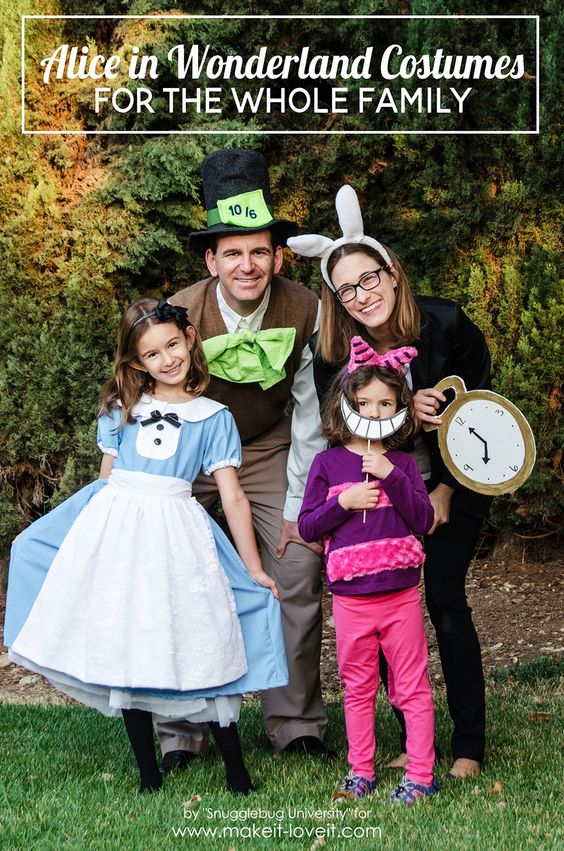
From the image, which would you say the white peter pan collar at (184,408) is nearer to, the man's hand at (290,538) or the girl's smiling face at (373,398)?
the girl's smiling face at (373,398)

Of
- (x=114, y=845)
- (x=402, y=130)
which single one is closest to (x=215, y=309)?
(x=114, y=845)

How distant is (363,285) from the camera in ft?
11.8

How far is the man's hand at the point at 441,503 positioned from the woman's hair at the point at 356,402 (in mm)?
232

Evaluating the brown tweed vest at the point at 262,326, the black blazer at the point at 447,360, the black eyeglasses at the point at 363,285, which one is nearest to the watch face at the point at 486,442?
the black blazer at the point at 447,360

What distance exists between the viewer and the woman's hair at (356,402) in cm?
341

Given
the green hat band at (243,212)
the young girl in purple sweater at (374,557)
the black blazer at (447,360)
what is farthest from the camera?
the green hat band at (243,212)

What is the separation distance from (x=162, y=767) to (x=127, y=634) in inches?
34.9

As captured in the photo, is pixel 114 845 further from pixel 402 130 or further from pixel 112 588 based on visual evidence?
pixel 402 130

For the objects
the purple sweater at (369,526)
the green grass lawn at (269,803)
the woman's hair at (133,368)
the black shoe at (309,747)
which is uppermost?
the woman's hair at (133,368)

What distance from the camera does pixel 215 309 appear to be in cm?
421

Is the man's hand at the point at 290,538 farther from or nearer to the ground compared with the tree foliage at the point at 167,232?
nearer to the ground

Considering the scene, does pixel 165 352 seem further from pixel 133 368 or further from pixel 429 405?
pixel 429 405

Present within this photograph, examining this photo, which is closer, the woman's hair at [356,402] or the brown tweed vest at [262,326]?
the woman's hair at [356,402]

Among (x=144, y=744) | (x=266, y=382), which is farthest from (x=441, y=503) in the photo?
(x=144, y=744)
